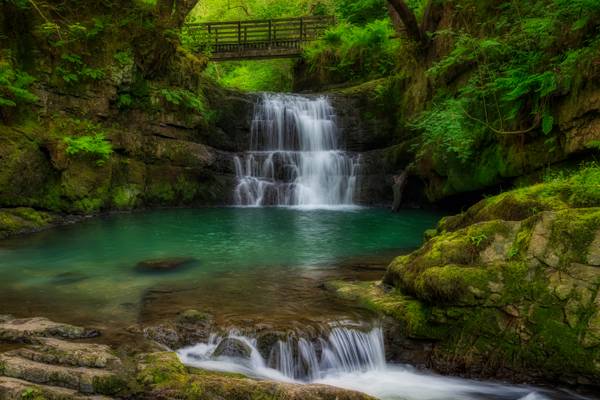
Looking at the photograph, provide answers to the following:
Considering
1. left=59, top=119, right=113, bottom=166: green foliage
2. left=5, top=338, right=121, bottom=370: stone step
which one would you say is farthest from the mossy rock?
left=5, top=338, right=121, bottom=370: stone step

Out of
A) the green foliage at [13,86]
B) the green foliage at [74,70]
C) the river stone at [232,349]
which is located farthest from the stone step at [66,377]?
the green foliage at [74,70]

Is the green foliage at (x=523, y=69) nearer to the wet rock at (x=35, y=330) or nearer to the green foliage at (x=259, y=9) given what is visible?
→ the wet rock at (x=35, y=330)

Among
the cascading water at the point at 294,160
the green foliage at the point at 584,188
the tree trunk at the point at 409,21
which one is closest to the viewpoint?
the green foliage at the point at 584,188

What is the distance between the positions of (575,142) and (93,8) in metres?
12.7

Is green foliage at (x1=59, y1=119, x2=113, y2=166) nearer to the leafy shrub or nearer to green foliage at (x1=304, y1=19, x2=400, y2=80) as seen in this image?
the leafy shrub

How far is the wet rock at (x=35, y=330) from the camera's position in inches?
180

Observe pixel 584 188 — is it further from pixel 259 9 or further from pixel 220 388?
pixel 259 9

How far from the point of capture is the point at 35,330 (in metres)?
4.77

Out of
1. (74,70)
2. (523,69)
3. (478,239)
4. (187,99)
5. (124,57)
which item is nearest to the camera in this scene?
(478,239)

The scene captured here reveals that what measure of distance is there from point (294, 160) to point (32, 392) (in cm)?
1457

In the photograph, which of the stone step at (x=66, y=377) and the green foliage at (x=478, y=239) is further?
the green foliage at (x=478, y=239)

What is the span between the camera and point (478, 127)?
10.8 meters

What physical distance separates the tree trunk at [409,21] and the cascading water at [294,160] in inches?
173

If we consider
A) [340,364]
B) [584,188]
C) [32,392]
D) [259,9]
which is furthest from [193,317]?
[259,9]
